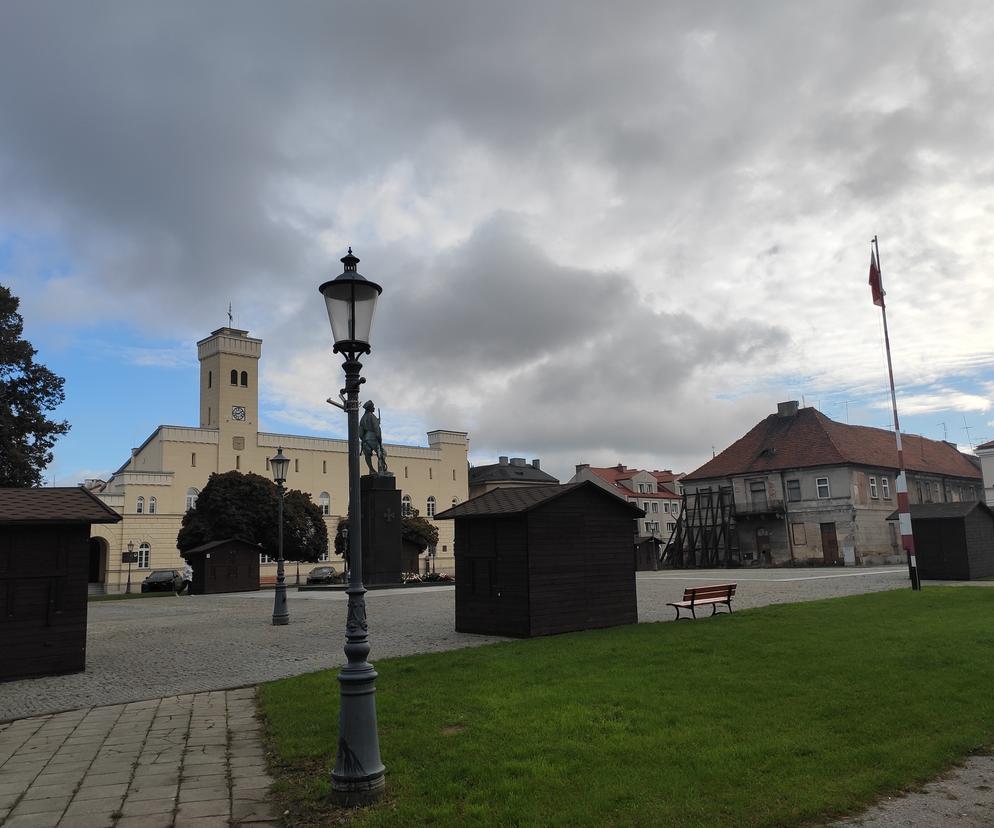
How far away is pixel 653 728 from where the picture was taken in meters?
7.47

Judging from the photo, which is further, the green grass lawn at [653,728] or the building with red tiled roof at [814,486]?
the building with red tiled roof at [814,486]

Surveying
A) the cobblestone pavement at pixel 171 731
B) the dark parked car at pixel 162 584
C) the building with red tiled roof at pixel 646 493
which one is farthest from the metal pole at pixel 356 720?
the building with red tiled roof at pixel 646 493

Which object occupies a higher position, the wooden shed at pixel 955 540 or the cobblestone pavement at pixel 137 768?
the wooden shed at pixel 955 540

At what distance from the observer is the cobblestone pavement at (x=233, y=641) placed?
11.0m

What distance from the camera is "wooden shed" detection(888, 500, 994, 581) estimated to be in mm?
28109

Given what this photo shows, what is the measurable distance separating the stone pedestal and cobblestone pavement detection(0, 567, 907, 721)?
286cm

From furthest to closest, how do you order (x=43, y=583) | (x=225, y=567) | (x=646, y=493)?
(x=646, y=493) → (x=225, y=567) → (x=43, y=583)

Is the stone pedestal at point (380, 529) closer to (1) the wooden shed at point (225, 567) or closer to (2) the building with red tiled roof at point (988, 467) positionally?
(1) the wooden shed at point (225, 567)

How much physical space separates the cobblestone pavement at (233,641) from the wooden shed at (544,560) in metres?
0.83

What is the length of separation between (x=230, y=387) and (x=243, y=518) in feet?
95.7

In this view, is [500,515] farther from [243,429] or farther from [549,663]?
[243,429]

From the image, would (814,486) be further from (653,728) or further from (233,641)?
(653,728)

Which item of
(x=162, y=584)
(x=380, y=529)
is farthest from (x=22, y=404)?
(x=380, y=529)

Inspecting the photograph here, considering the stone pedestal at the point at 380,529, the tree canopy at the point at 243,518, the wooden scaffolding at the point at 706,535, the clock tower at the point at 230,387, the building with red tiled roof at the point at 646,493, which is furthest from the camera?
the building with red tiled roof at the point at 646,493
